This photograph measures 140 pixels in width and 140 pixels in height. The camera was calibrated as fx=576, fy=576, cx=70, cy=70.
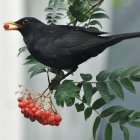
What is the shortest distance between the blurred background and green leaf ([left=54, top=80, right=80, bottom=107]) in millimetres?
1806

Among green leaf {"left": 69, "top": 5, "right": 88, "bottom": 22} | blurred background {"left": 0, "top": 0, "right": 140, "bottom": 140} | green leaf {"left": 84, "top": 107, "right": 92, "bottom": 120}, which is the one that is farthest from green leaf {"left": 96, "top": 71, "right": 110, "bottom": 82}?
blurred background {"left": 0, "top": 0, "right": 140, "bottom": 140}

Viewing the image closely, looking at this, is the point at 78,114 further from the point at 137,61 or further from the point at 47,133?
the point at 137,61

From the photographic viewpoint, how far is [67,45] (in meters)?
2.27

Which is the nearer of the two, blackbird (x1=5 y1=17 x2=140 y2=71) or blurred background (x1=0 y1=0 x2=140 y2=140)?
blackbird (x1=5 y1=17 x2=140 y2=71)

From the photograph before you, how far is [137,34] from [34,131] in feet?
6.88

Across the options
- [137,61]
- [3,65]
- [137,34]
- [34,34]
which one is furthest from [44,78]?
[137,34]

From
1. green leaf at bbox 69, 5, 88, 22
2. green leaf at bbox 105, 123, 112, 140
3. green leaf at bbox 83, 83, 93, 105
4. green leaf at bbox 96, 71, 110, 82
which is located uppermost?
green leaf at bbox 69, 5, 88, 22

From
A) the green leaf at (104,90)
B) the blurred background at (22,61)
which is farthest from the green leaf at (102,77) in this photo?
the blurred background at (22,61)

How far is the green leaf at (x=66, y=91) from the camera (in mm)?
2037

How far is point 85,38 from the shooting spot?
2.23 metres

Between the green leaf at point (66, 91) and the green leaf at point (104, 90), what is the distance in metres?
0.09

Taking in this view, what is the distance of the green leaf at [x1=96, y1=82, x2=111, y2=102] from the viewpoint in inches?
80.8

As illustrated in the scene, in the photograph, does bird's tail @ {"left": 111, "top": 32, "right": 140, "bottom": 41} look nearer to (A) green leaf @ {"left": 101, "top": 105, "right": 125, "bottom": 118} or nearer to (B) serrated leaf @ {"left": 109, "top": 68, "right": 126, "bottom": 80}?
(B) serrated leaf @ {"left": 109, "top": 68, "right": 126, "bottom": 80}

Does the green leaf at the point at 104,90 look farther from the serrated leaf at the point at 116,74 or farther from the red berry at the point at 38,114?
the red berry at the point at 38,114
